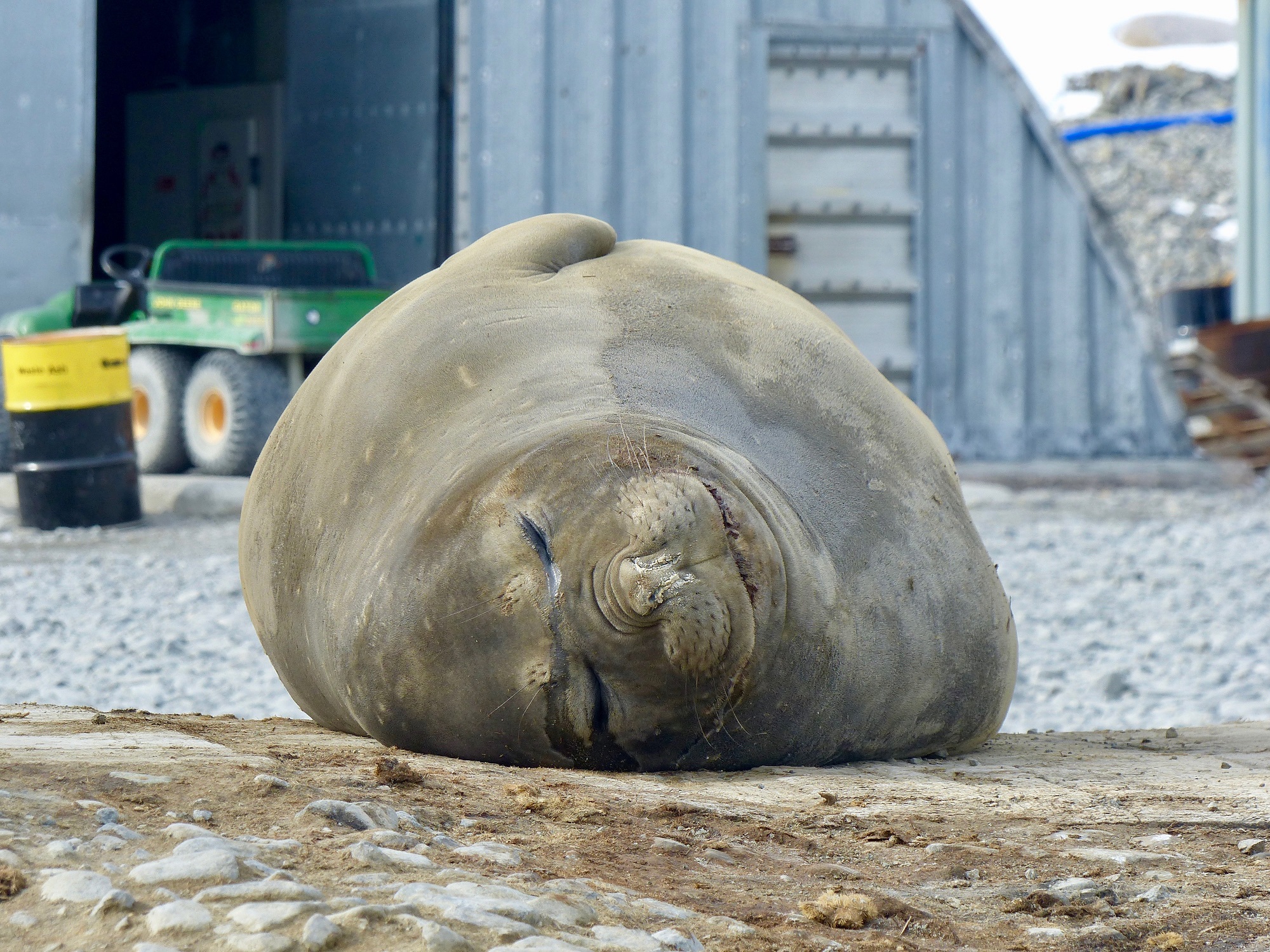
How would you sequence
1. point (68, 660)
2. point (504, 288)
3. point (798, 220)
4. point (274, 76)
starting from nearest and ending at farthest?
point (504, 288) → point (68, 660) → point (798, 220) → point (274, 76)

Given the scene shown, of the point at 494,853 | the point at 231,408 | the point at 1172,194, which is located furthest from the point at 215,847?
the point at 1172,194

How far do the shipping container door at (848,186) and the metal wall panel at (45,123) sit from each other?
405 centimetres

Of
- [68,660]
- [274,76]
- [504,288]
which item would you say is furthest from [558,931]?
[274,76]

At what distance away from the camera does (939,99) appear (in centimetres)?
957

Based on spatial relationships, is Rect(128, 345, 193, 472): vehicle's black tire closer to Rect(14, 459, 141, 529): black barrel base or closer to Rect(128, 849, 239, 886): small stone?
Rect(14, 459, 141, 529): black barrel base

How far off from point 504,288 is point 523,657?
941mm

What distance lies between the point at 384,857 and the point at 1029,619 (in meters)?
3.85

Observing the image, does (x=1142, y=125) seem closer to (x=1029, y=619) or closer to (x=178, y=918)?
(x=1029, y=619)

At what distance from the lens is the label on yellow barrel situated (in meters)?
7.26

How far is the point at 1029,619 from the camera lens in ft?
17.1

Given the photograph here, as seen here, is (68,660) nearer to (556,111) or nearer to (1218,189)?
(556,111)

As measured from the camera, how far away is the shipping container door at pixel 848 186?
9492 millimetres

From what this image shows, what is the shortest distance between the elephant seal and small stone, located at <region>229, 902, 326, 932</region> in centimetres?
75

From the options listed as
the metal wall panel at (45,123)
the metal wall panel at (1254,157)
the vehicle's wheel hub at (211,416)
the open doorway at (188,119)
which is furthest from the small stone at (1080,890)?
the open doorway at (188,119)
